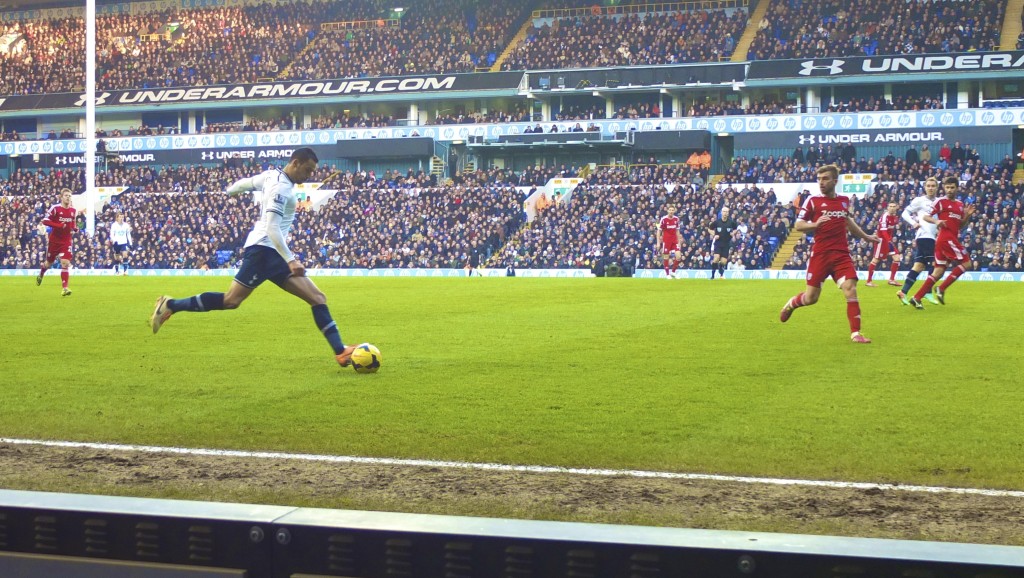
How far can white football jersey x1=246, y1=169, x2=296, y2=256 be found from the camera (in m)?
10.7

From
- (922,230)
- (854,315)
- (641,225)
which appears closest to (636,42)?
(641,225)

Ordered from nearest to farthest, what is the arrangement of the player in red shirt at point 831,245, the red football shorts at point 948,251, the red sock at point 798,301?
the player in red shirt at point 831,245
the red sock at point 798,301
the red football shorts at point 948,251

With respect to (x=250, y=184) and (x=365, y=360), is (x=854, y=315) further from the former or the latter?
(x=250, y=184)

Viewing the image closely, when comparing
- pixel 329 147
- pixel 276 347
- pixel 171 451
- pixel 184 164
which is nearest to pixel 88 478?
pixel 171 451

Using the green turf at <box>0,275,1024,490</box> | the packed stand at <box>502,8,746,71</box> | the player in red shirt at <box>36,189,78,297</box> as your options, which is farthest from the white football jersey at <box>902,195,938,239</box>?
the packed stand at <box>502,8,746,71</box>

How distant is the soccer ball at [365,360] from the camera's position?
10.8 meters

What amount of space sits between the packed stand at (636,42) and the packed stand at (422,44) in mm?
3214

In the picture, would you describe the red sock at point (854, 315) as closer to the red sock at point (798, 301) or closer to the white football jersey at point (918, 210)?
the red sock at point (798, 301)

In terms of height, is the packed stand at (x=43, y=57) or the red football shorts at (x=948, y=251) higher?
the packed stand at (x=43, y=57)

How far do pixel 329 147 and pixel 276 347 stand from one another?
153 feet

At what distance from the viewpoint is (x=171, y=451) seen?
282 inches

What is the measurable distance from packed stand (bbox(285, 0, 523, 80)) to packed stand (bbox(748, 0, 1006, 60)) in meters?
16.3

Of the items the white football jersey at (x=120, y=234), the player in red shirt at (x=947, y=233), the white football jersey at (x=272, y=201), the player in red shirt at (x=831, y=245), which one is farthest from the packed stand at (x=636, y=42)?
the white football jersey at (x=272, y=201)

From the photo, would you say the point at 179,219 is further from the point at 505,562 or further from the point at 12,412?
the point at 505,562
